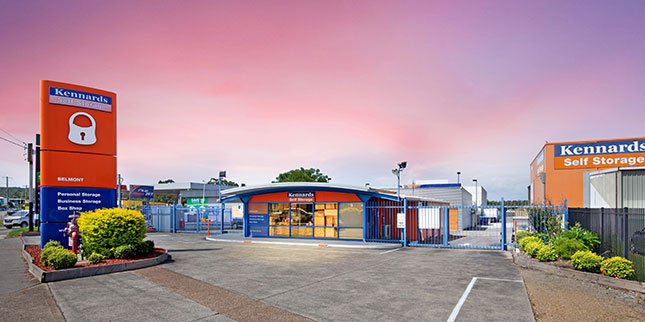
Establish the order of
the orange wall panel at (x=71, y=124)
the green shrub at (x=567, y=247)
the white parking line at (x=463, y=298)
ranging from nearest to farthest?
the white parking line at (x=463, y=298), the green shrub at (x=567, y=247), the orange wall panel at (x=71, y=124)

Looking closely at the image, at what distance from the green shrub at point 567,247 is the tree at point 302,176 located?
181 feet

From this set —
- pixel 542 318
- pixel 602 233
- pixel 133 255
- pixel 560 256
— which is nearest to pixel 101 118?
pixel 133 255

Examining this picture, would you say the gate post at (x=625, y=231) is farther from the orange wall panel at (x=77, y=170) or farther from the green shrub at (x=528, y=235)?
the orange wall panel at (x=77, y=170)

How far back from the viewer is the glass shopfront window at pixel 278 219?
25312 mm

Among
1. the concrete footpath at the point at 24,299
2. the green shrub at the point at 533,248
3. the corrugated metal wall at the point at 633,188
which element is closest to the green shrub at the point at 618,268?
the green shrub at the point at 533,248

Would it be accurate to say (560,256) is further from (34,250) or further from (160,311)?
(34,250)

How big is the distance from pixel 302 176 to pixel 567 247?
5825 centimetres

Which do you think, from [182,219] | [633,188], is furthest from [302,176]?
[633,188]

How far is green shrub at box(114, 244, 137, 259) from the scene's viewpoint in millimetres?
13523

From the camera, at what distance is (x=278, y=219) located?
84.1 ft

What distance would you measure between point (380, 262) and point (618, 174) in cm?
1441

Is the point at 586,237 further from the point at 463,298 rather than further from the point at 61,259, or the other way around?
the point at 61,259

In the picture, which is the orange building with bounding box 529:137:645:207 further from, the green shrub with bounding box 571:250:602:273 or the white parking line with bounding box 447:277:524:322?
the white parking line with bounding box 447:277:524:322

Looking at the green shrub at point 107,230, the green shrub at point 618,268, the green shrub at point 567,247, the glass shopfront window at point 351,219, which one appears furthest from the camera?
the glass shopfront window at point 351,219
